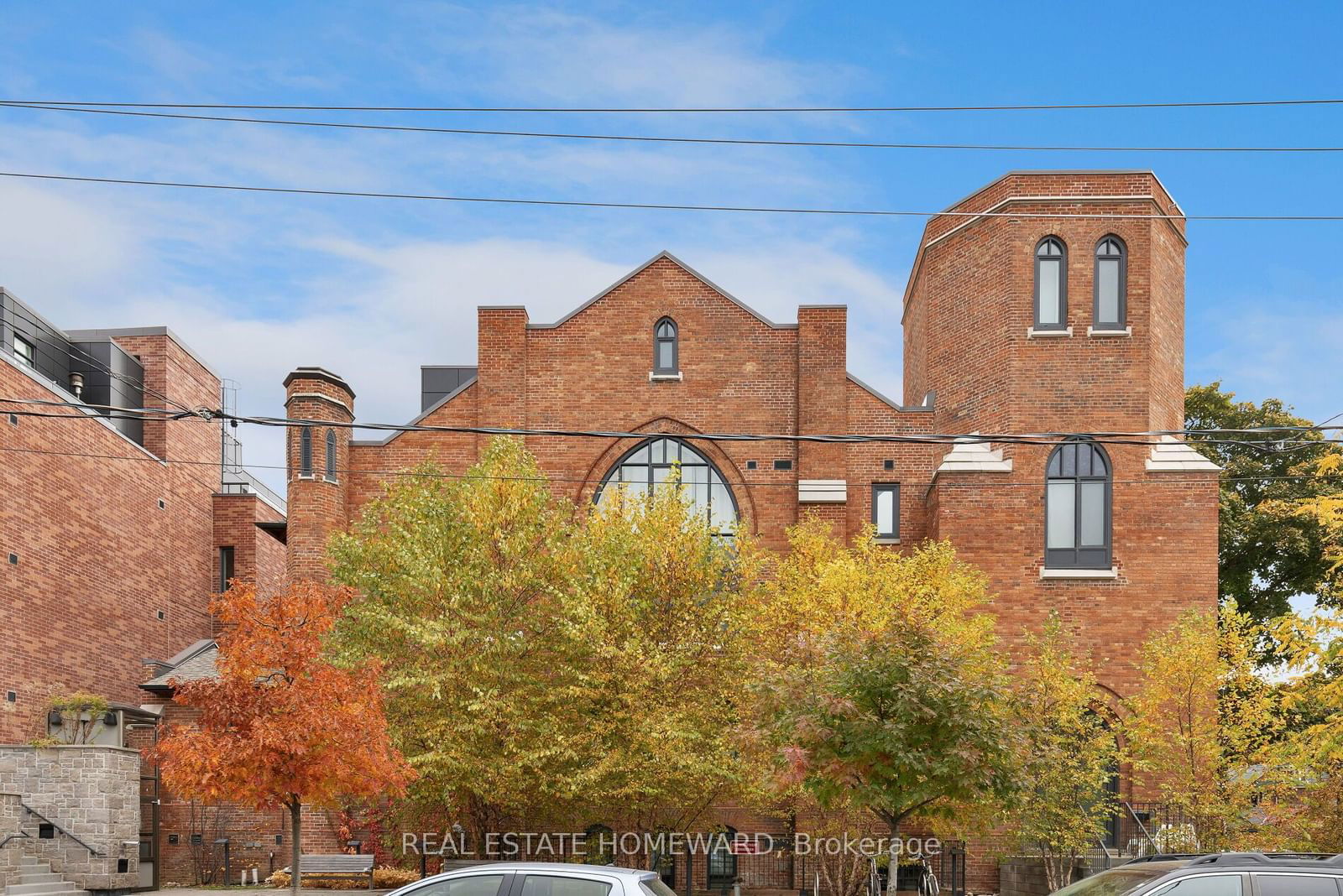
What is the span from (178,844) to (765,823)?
43.2 ft

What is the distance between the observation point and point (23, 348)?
3462cm

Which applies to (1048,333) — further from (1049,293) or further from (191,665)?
(191,665)

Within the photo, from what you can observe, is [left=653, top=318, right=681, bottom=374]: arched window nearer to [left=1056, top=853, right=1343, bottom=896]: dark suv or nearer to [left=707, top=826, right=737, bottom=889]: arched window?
[left=707, top=826, right=737, bottom=889]: arched window

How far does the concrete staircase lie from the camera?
22459 mm

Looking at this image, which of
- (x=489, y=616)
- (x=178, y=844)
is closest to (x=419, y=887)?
(x=489, y=616)

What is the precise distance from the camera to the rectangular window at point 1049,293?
2953 cm

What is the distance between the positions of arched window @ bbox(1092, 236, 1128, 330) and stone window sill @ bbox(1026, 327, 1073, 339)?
2.37 feet

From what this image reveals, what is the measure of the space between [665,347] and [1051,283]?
921 cm

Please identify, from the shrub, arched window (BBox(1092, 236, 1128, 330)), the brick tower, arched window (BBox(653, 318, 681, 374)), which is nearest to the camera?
the shrub

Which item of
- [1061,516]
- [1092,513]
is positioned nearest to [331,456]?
[1061,516]

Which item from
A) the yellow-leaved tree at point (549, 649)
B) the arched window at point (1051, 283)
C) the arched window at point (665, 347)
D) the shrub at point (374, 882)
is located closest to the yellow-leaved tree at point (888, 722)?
the yellow-leaved tree at point (549, 649)

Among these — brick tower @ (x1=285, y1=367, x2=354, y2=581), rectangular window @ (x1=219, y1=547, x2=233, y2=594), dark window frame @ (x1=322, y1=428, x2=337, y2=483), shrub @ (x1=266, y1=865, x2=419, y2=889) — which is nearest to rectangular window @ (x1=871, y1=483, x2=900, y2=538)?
brick tower @ (x1=285, y1=367, x2=354, y2=581)

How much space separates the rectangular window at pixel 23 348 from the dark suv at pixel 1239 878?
31073 millimetres

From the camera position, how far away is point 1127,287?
29250 mm
